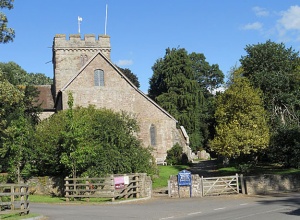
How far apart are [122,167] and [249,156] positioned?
16535 millimetres

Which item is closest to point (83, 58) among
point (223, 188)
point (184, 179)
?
point (184, 179)

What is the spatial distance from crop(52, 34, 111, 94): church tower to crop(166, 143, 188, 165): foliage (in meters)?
17.3

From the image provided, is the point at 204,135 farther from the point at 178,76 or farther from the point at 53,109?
the point at 53,109

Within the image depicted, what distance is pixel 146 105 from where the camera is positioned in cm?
4812

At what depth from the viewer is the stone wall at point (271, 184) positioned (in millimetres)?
25391

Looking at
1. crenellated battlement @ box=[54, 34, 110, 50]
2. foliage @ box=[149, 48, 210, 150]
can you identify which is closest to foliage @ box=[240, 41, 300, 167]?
crenellated battlement @ box=[54, 34, 110, 50]

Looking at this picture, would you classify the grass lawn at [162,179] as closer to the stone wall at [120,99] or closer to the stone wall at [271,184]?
the stone wall at [120,99]

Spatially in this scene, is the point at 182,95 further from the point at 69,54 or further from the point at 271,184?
the point at 271,184

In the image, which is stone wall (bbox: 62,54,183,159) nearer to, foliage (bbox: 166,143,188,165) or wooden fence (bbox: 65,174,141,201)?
foliage (bbox: 166,143,188,165)

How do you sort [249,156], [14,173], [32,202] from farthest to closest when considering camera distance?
[249,156], [14,173], [32,202]

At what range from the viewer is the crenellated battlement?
186 feet

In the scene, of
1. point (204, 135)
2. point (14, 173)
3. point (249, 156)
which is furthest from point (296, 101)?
point (204, 135)

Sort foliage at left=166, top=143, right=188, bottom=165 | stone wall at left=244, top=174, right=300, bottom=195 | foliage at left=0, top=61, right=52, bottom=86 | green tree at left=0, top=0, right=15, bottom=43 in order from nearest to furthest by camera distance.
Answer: green tree at left=0, top=0, right=15, bottom=43 → stone wall at left=244, top=174, right=300, bottom=195 → foliage at left=166, top=143, right=188, bottom=165 → foliage at left=0, top=61, right=52, bottom=86

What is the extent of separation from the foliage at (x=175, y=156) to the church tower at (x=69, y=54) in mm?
17277
